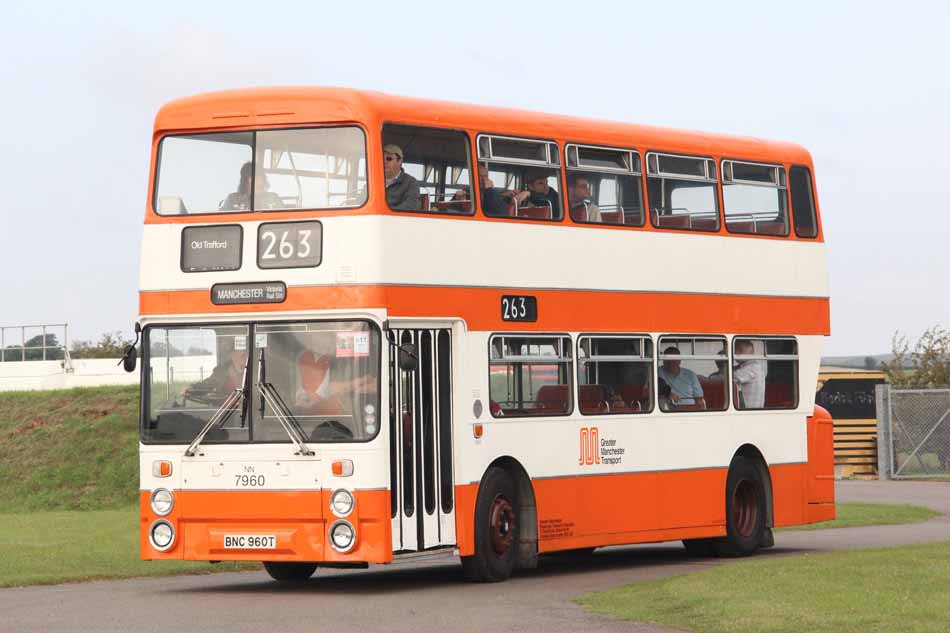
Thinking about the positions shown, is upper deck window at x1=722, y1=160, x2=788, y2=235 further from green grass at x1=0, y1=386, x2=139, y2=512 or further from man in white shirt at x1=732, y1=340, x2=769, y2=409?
green grass at x1=0, y1=386, x2=139, y2=512

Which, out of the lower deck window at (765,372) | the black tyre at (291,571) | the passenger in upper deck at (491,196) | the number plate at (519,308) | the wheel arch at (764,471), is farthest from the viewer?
the wheel arch at (764,471)

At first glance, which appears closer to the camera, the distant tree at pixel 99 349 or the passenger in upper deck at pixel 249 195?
the passenger in upper deck at pixel 249 195

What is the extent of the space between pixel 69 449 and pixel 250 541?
2866cm

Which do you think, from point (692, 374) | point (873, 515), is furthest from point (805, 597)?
point (873, 515)

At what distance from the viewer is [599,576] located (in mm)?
20062

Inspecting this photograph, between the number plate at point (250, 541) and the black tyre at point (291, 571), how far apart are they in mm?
2026

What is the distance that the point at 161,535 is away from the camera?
1764 cm

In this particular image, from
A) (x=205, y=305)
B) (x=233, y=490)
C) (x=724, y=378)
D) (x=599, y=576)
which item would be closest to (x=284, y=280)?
(x=205, y=305)

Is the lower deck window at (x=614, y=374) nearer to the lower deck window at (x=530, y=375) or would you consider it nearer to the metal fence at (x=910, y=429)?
the lower deck window at (x=530, y=375)

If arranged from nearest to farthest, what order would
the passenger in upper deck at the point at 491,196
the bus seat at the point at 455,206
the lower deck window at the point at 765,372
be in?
the bus seat at the point at 455,206 → the passenger in upper deck at the point at 491,196 → the lower deck window at the point at 765,372

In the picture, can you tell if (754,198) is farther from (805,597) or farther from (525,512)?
(805,597)

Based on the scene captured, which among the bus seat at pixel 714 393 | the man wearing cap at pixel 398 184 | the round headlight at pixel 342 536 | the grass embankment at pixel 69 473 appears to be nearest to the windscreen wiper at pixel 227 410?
the round headlight at pixel 342 536

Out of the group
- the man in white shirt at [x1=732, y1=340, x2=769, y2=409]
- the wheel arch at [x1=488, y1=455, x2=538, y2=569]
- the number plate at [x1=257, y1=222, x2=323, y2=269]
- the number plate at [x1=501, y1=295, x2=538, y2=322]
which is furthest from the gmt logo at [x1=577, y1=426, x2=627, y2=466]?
the number plate at [x1=257, y1=222, x2=323, y2=269]

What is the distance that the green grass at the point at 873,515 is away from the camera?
29672mm
